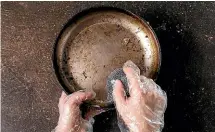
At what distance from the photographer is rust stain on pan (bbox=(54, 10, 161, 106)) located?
129cm

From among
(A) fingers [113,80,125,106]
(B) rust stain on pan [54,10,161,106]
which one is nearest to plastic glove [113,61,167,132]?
(A) fingers [113,80,125,106]

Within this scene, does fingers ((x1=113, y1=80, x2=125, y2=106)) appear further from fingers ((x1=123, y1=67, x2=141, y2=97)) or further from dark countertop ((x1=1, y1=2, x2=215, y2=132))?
dark countertop ((x1=1, y1=2, x2=215, y2=132))

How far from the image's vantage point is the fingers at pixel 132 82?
45.5 inches

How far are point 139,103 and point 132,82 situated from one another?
7 centimetres

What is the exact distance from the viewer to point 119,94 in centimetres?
117

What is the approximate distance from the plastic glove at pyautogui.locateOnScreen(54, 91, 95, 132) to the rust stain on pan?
0.07 m

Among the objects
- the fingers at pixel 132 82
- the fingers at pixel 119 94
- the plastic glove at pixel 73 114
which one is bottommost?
the plastic glove at pixel 73 114

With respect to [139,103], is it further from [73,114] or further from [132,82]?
[73,114]

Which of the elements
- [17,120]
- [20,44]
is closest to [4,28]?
[20,44]

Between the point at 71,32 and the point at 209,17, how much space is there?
495mm

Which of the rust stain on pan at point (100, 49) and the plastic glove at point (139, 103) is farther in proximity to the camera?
the rust stain on pan at point (100, 49)

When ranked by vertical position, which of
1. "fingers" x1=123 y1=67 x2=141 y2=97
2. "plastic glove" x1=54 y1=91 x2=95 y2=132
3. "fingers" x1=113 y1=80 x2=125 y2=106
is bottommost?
"plastic glove" x1=54 y1=91 x2=95 y2=132

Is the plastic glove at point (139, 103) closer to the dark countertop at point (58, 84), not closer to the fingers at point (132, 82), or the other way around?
the fingers at point (132, 82)

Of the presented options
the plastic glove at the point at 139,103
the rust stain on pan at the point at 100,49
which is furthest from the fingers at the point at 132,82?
the rust stain on pan at the point at 100,49
